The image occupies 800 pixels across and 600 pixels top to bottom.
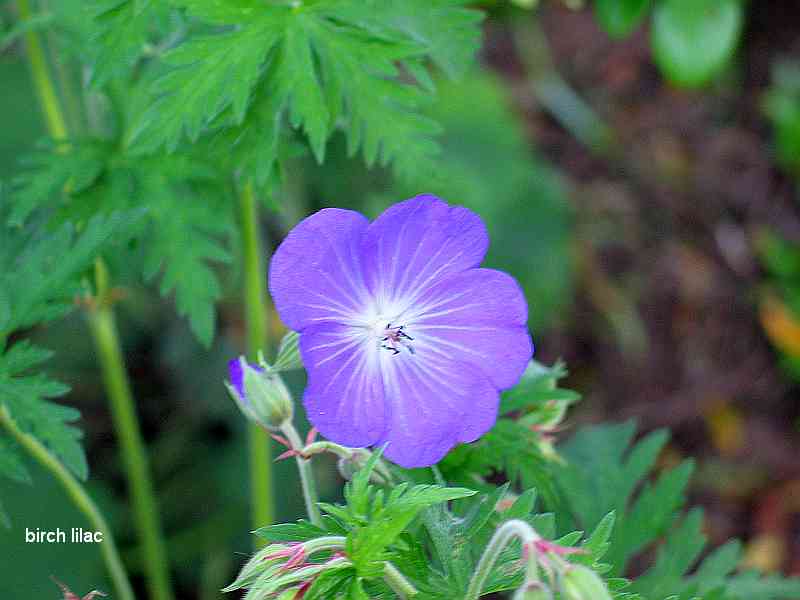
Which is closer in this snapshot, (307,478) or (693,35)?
(307,478)

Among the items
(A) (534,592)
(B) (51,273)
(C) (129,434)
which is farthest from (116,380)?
(A) (534,592)

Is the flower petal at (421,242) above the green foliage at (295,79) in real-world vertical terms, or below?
below

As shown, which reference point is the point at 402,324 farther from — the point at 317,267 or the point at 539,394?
the point at 539,394

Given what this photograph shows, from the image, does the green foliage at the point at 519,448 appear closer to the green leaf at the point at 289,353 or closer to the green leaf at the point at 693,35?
the green leaf at the point at 289,353

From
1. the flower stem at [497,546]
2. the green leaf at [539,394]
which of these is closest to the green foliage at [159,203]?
the green leaf at [539,394]

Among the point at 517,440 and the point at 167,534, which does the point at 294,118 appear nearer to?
the point at 517,440

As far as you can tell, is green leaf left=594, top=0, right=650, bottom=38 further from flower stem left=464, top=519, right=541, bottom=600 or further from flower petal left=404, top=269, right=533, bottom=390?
flower stem left=464, top=519, right=541, bottom=600

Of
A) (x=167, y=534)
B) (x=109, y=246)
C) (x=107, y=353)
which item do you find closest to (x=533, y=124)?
(x=167, y=534)
